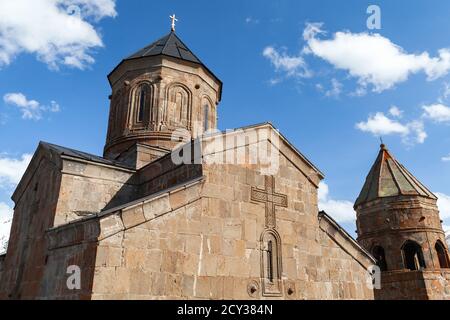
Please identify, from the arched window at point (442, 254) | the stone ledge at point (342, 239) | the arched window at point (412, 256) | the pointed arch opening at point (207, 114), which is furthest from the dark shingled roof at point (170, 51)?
the arched window at point (442, 254)

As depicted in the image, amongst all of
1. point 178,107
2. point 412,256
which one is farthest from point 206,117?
point 412,256

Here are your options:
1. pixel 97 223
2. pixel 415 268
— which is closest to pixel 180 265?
pixel 97 223

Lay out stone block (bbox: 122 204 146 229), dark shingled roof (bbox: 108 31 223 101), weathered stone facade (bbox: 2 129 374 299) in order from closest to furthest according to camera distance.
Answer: weathered stone facade (bbox: 2 129 374 299) < stone block (bbox: 122 204 146 229) < dark shingled roof (bbox: 108 31 223 101)

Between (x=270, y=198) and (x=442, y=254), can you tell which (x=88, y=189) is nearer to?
(x=270, y=198)

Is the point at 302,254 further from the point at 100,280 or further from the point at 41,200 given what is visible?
the point at 41,200

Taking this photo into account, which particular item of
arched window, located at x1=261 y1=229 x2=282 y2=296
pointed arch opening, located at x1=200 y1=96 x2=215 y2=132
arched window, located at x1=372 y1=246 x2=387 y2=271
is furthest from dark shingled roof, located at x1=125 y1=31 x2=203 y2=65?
arched window, located at x1=372 y1=246 x2=387 y2=271

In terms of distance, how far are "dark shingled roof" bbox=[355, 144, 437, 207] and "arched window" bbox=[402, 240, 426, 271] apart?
7.43ft

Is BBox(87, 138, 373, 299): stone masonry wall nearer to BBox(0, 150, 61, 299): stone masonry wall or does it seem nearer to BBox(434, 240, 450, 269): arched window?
BBox(0, 150, 61, 299): stone masonry wall

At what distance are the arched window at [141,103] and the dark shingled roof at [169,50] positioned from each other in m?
1.16

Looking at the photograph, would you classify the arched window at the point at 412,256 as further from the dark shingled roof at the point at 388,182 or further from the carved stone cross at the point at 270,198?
the carved stone cross at the point at 270,198

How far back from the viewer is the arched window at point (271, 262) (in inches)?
250

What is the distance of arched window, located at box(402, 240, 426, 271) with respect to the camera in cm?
1519

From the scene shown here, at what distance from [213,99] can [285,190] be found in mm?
6029
